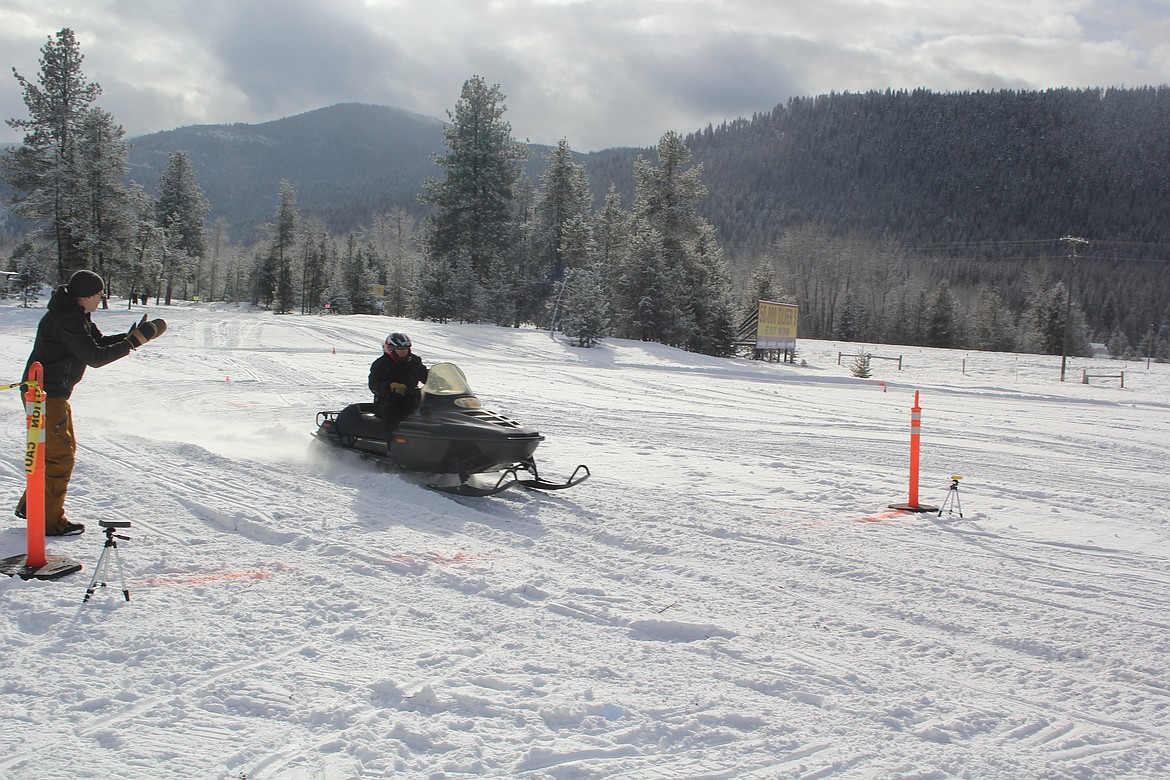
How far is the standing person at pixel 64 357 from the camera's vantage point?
5.43 meters

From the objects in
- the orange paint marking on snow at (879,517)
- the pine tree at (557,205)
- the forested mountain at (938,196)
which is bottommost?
the orange paint marking on snow at (879,517)

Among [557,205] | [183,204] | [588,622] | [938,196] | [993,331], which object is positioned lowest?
[588,622]

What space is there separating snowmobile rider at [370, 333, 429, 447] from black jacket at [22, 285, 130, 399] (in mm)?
3009

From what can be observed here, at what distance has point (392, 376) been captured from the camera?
8297mm

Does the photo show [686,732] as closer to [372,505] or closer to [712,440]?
[372,505]

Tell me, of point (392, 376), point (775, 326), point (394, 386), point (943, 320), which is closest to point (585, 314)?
point (775, 326)

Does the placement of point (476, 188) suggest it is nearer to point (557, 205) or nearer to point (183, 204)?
point (557, 205)

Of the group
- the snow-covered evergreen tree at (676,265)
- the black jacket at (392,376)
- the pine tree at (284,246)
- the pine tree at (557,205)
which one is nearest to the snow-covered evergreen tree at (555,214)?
the pine tree at (557,205)

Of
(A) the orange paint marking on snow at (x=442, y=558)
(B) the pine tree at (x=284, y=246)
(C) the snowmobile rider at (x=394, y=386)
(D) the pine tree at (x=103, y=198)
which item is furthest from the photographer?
(B) the pine tree at (x=284, y=246)

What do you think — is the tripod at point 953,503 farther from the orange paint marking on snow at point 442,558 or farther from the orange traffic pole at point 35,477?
the orange traffic pole at point 35,477

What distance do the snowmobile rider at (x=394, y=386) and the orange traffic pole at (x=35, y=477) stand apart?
3.55 m

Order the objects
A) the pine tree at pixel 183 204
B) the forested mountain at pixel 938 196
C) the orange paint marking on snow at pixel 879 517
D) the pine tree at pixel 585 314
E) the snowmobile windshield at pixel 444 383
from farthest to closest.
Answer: the forested mountain at pixel 938 196
the pine tree at pixel 183 204
the pine tree at pixel 585 314
the snowmobile windshield at pixel 444 383
the orange paint marking on snow at pixel 879 517

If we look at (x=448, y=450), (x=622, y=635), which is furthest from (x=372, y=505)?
(x=622, y=635)

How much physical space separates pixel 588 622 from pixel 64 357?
434 cm
